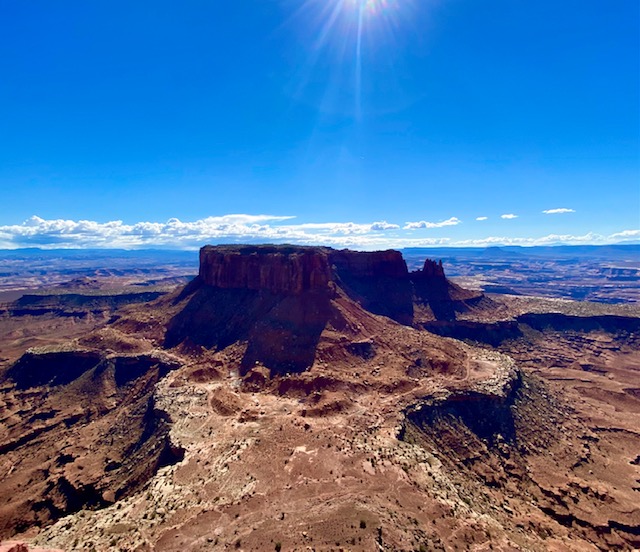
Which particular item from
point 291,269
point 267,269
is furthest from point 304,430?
point 267,269

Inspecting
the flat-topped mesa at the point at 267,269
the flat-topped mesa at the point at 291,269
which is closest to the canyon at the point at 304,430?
the flat-topped mesa at the point at 267,269

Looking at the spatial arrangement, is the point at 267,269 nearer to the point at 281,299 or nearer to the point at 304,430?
the point at 281,299

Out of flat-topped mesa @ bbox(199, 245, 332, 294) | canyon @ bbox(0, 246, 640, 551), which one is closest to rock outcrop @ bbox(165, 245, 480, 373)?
flat-topped mesa @ bbox(199, 245, 332, 294)

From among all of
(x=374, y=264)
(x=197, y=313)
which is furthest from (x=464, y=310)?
(x=197, y=313)

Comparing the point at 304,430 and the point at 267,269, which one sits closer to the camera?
the point at 304,430

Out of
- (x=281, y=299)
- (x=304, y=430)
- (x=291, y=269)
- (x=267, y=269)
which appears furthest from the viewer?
(x=267, y=269)

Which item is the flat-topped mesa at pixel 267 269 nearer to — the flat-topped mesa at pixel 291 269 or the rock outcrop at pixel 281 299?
the flat-topped mesa at pixel 291 269
